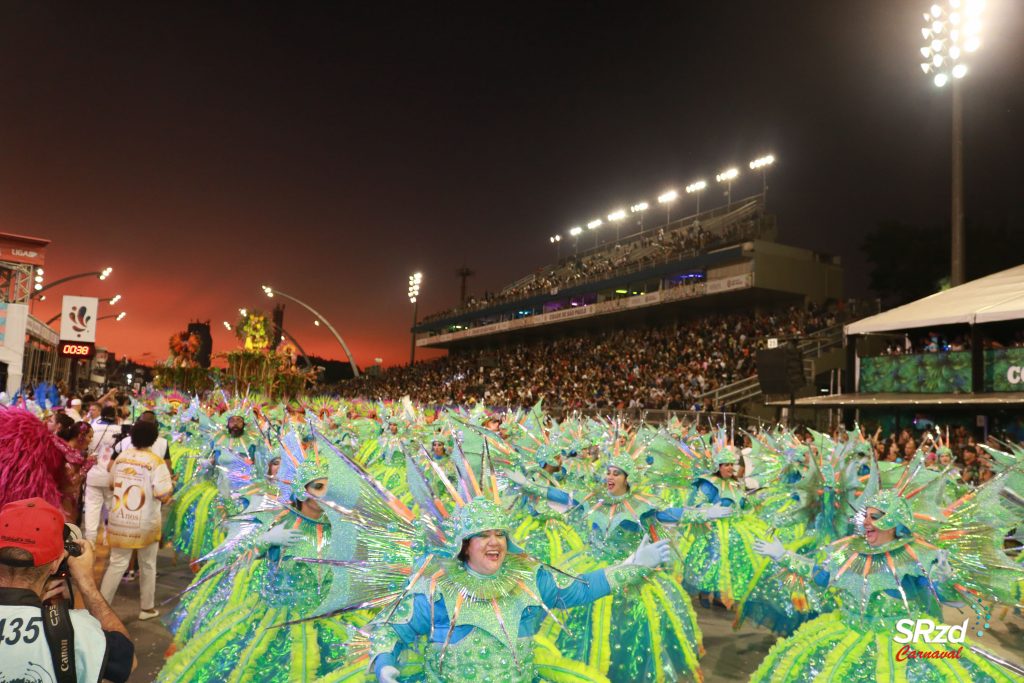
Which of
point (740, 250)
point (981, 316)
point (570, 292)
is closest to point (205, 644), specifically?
point (981, 316)

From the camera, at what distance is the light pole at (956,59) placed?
17.1m

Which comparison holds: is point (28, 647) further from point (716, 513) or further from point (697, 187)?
point (697, 187)

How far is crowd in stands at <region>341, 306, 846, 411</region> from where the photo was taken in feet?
78.7

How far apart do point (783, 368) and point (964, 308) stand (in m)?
4.28

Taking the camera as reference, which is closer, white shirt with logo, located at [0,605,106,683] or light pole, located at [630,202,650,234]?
white shirt with logo, located at [0,605,106,683]

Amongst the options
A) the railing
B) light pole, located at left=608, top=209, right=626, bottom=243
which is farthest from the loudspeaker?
light pole, located at left=608, top=209, right=626, bottom=243

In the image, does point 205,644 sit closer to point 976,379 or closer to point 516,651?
point 516,651

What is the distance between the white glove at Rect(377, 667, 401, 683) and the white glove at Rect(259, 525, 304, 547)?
1.39 m

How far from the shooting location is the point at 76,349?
43.5ft

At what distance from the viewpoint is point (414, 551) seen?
9.71 feet

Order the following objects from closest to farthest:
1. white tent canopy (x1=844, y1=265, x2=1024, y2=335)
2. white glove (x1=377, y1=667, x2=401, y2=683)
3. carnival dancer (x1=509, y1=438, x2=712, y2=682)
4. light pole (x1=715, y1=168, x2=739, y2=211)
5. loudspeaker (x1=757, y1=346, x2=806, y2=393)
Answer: white glove (x1=377, y1=667, x2=401, y2=683), carnival dancer (x1=509, y1=438, x2=712, y2=682), white tent canopy (x1=844, y1=265, x2=1024, y2=335), loudspeaker (x1=757, y1=346, x2=806, y2=393), light pole (x1=715, y1=168, x2=739, y2=211)

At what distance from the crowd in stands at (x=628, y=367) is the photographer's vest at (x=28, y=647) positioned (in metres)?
16.8

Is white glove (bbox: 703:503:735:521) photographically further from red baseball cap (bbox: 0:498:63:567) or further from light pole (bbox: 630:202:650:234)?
light pole (bbox: 630:202:650:234)

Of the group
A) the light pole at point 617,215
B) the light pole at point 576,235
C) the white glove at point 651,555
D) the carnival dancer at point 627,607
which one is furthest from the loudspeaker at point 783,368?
the light pole at point 576,235
